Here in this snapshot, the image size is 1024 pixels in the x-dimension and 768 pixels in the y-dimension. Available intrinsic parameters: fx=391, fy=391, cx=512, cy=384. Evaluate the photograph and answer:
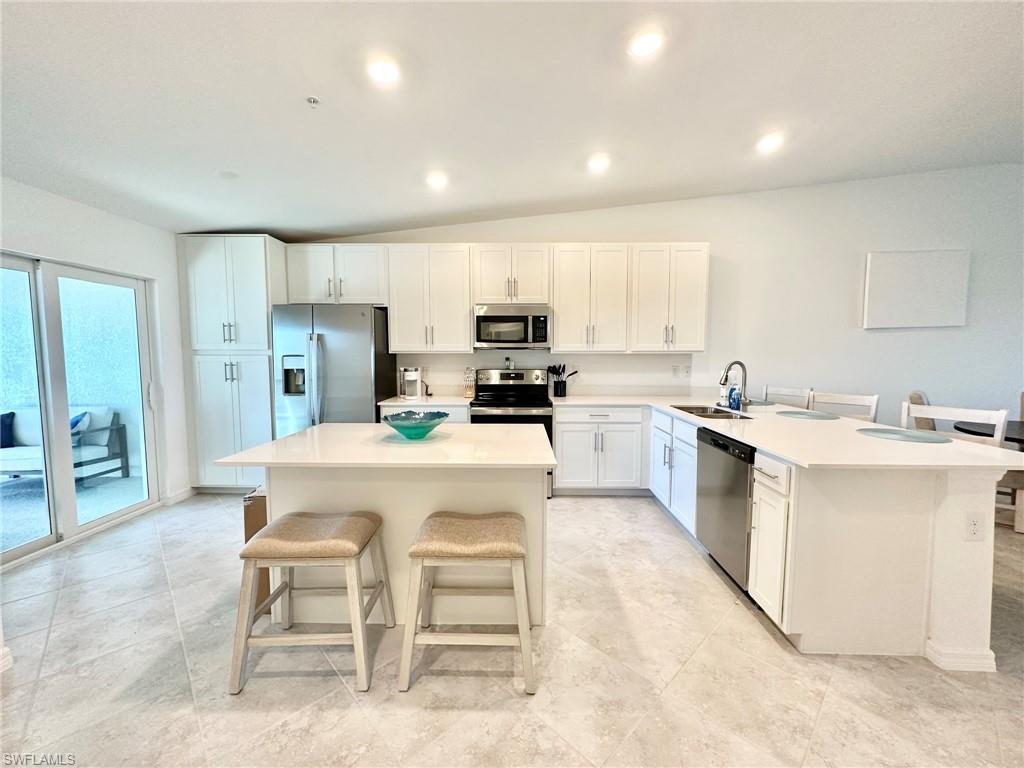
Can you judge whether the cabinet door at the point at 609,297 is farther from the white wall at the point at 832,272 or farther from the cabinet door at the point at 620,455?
the cabinet door at the point at 620,455

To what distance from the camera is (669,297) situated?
378cm

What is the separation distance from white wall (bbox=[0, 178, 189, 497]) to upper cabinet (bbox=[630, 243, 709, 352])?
4.32 m

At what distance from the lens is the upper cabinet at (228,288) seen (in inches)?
143

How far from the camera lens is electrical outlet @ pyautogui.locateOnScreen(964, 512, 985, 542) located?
1.64 m

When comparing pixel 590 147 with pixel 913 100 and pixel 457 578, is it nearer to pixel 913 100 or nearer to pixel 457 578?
pixel 913 100

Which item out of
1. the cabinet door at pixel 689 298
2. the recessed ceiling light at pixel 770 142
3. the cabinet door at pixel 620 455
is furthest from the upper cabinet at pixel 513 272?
the recessed ceiling light at pixel 770 142

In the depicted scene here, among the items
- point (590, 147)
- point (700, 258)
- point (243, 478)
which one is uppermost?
point (590, 147)

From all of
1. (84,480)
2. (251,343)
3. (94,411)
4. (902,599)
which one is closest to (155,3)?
(251,343)

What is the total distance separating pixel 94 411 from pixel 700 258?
17.6 ft

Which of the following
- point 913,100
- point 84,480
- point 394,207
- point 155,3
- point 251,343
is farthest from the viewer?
point 251,343

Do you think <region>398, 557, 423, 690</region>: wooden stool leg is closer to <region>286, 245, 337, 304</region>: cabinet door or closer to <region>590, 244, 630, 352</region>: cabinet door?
<region>590, 244, 630, 352</region>: cabinet door

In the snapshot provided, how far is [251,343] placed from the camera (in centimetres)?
372

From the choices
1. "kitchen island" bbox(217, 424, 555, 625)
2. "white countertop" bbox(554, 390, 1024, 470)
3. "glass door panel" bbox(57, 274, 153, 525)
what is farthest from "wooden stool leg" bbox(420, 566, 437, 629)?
"glass door panel" bbox(57, 274, 153, 525)

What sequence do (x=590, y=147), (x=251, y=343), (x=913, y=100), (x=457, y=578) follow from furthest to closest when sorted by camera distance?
1. (x=251, y=343)
2. (x=590, y=147)
3. (x=913, y=100)
4. (x=457, y=578)
